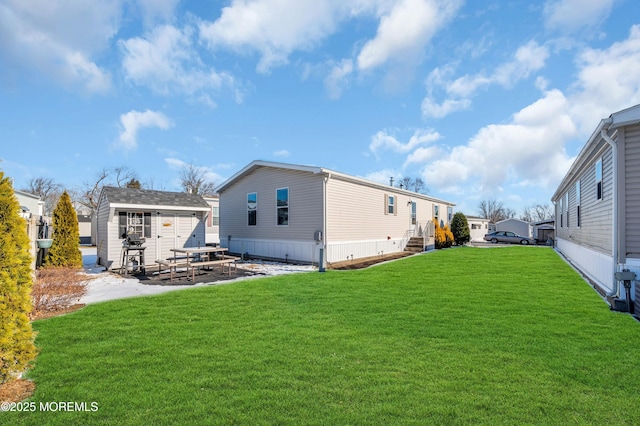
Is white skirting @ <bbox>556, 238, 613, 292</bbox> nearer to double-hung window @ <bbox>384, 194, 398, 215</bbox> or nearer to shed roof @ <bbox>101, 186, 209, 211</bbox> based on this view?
double-hung window @ <bbox>384, 194, 398, 215</bbox>

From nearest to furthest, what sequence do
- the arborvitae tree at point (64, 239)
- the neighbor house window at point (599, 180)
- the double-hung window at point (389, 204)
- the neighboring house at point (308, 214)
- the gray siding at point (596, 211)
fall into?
the gray siding at point (596, 211) → the neighbor house window at point (599, 180) → the arborvitae tree at point (64, 239) → the neighboring house at point (308, 214) → the double-hung window at point (389, 204)

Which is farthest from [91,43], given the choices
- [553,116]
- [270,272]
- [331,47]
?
[553,116]

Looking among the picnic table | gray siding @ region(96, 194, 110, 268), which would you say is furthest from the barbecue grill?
gray siding @ region(96, 194, 110, 268)

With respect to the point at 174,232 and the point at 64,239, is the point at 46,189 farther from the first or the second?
the point at 174,232

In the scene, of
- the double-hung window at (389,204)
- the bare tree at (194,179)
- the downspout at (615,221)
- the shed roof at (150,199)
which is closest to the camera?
the downspout at (615,221)

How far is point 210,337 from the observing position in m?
4.16

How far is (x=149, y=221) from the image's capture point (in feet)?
39.3

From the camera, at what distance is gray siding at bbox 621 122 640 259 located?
18.9 feet

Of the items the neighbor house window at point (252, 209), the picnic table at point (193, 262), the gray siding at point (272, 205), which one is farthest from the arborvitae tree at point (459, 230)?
the picnic table at point (193, 262)

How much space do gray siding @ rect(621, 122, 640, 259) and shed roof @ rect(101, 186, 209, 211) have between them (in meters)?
13.1

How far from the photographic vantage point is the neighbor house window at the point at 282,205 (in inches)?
517

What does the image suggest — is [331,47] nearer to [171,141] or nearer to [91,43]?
[91,43]

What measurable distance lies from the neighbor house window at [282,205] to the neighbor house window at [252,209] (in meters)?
1.66

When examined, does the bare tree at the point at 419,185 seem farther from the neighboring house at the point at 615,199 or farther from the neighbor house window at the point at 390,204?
the neighboring house at the point at 615,199
